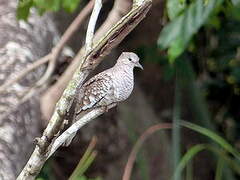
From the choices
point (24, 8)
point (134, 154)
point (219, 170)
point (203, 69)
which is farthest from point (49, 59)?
point (203, 69)

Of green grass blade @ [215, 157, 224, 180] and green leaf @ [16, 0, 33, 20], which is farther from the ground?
green leaf @ [16, 0, 33, 20]

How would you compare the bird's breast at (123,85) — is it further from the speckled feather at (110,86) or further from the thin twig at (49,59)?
the thin twig at (49,59)

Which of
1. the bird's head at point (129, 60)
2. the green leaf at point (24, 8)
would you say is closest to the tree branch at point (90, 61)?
the bird's head at point (129, 60)

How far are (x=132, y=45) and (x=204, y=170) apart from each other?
724mm

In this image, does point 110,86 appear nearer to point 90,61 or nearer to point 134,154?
point 90,61

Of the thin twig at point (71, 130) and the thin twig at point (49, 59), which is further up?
the thin twig at point (49, 59)

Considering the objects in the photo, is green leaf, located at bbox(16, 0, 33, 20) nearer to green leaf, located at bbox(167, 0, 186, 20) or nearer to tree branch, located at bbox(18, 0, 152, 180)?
green leaf, located at bbox(167, 0, 186, 20)

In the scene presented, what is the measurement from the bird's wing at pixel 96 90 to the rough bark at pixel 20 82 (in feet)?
1.30

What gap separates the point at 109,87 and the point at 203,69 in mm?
2514

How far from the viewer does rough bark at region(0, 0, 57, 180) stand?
2216mm

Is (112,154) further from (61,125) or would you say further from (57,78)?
(61,125)

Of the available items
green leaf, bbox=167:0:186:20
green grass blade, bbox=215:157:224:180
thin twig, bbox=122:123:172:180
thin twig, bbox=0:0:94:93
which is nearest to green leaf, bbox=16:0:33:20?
thin twig, bbox=0:0:94:93

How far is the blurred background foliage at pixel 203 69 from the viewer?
2.23 m

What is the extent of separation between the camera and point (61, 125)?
1.49 meters
